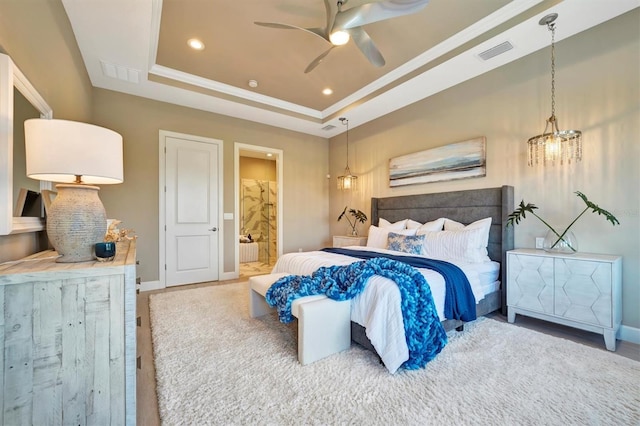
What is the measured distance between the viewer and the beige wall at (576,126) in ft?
8.02

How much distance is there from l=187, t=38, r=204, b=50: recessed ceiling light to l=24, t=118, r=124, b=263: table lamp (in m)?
2.24

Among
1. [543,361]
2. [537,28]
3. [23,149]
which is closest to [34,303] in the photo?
[23,149]

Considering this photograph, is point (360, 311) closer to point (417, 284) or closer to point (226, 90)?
point (417, 284)

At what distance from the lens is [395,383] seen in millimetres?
1800

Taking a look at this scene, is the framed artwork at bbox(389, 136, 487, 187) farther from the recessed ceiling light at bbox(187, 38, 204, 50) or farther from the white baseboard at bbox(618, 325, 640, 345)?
the recessed ceiling light at bbox(187, 38, 204, 50)

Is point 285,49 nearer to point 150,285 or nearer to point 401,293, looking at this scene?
point 401,293

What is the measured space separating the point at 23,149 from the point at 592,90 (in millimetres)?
4540

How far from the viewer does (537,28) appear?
104 inches

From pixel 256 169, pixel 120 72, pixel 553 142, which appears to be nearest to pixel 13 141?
pixel 120 72

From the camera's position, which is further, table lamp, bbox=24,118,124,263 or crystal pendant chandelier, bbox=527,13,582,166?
crystal pendant chandelier, bbox=527,13,582,166

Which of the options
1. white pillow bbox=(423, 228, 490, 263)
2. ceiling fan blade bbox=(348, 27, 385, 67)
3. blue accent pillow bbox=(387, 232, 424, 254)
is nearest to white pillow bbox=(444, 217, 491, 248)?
white pillow bbox=(423, 228, 490, 263)

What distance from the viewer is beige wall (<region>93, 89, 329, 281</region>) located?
3961mm

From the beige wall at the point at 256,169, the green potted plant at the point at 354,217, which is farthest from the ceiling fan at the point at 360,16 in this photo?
the beige wall at the point at 256,169

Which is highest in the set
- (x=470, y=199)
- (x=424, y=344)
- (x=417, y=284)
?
(x=470, y=199)
